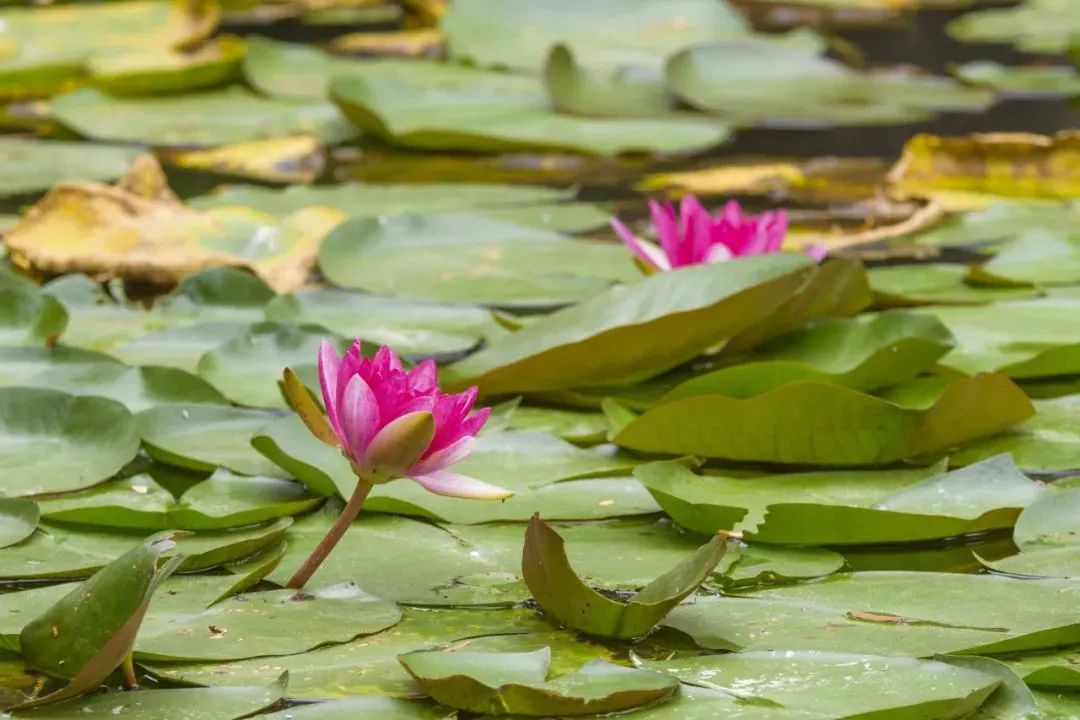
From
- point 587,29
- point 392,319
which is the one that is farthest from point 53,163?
point 587,29

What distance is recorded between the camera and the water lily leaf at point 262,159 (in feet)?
8.90

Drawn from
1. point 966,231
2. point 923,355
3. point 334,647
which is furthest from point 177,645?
point 966,231

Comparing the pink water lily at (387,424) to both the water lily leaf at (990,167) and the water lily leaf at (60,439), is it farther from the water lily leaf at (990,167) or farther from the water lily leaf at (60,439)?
the water lily leaf at (990,167)

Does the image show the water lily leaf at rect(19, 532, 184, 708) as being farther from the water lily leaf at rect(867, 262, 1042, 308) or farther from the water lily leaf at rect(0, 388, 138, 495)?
the water lily leaf at rect(867, 262, 1042, 308)

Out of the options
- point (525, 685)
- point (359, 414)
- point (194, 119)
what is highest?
point (359, 414)

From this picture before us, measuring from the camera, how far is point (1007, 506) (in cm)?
126

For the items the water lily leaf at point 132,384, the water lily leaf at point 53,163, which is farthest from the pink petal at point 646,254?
the water lily leaf at point 53,163

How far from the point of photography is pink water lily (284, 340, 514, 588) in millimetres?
1036

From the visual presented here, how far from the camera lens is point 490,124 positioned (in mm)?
2912

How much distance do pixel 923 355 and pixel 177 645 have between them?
777 mm

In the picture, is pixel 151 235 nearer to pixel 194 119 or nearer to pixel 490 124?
pixel 490 124

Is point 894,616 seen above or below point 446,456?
below

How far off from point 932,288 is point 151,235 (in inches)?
38.8

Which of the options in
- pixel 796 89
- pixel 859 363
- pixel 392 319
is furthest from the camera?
pixel 796 89
